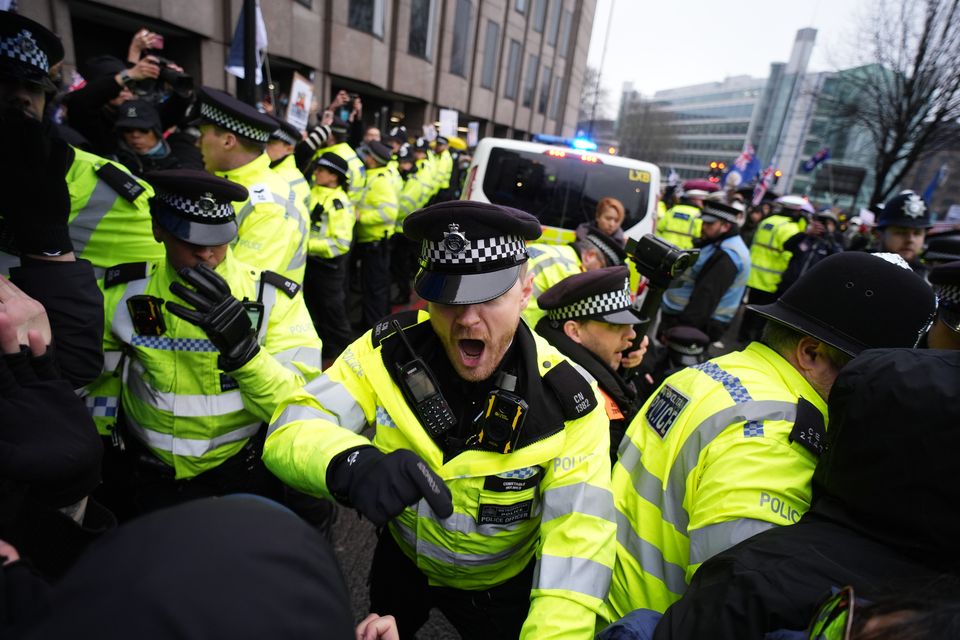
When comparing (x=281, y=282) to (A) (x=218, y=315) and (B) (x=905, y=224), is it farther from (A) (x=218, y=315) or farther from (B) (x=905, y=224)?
(B) (x=905, y=224)

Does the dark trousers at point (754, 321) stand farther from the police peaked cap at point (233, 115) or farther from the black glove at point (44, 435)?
the black glove at point (44, 435)

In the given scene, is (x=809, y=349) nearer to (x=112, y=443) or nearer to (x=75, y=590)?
(x=75, y=590)

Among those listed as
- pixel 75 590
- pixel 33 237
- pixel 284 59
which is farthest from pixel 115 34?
pixel 75 590

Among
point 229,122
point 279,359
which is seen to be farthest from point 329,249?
point 279,359

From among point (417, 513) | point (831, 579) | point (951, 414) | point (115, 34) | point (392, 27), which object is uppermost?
point (392, 27)

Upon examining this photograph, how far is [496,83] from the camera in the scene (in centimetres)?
2578

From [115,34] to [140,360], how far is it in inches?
448

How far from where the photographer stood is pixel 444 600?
6.22 ft

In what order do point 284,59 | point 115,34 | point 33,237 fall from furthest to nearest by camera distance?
point 284,59
point 115,34
point 33,237

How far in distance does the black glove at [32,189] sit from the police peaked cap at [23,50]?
372 millimetres

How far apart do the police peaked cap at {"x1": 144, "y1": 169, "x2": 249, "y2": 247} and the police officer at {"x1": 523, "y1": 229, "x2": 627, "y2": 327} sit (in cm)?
201

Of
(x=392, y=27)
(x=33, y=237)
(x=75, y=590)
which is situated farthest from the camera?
(x=392, y=27)

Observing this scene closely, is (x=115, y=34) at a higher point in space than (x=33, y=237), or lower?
higher

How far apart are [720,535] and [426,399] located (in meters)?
0.89
